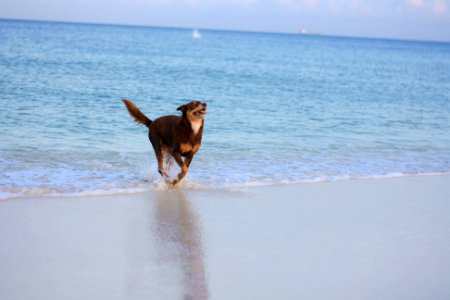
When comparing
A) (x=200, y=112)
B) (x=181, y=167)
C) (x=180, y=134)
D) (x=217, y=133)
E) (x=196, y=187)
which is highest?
(x=200, y=112)

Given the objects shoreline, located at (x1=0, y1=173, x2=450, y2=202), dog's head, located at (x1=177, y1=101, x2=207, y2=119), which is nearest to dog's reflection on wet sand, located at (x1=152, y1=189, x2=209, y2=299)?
shoreline, located at (x1=0, y1=173, x2=450, y2=202)

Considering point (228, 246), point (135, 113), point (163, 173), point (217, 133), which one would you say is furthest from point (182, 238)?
point (217, 133)

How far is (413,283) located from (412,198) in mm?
3254

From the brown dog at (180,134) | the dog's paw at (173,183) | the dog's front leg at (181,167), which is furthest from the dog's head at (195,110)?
the dog's paw at (173,183)

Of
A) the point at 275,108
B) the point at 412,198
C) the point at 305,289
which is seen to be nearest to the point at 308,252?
the point at 305,289

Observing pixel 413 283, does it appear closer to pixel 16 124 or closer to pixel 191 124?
pixel 191 124

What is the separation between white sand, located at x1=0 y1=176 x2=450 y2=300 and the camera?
466 centimetres

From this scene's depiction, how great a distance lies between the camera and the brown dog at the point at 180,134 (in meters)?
7.93

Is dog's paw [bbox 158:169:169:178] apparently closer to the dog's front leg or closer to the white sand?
the dog's front leg

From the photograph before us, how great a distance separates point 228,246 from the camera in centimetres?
568

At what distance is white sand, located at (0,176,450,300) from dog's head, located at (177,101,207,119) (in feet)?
3.33

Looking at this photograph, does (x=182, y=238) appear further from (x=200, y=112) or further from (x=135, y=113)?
(x=135, y=113)

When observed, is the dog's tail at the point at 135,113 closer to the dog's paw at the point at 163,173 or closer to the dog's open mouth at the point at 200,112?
the dog's paw at the point at 163,173

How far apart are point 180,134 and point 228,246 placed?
2778 millimetres
